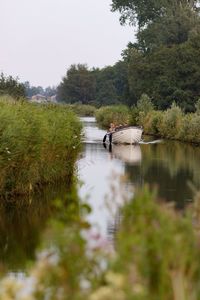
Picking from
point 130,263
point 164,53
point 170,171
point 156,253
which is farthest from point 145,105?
point 130,263

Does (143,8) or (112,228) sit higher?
(143,8)

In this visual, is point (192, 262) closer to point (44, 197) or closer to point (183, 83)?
point (44, 197)

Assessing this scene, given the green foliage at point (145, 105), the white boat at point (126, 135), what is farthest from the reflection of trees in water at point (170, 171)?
the green foliage at point (145, 105)

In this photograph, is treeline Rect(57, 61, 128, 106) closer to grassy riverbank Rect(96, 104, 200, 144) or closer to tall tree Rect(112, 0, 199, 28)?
tall tree Rect(112, 0, 199, 28)

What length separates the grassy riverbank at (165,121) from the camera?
60.4m

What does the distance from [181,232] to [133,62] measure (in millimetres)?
85399

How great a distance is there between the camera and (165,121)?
68.0 m

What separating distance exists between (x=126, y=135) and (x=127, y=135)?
90 millimetres

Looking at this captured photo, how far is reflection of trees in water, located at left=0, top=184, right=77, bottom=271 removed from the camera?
49.0 ft

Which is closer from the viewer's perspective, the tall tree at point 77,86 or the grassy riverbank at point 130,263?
the grassy riverbank at point 130,263

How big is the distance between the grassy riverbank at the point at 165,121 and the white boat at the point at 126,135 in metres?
4.41

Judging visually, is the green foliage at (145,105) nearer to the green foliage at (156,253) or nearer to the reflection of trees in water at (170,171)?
the reflection of trees in water at (170,171)

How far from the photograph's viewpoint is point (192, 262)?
652 centimetres

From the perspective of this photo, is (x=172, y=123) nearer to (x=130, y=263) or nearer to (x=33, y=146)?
(x=33, y=146)
